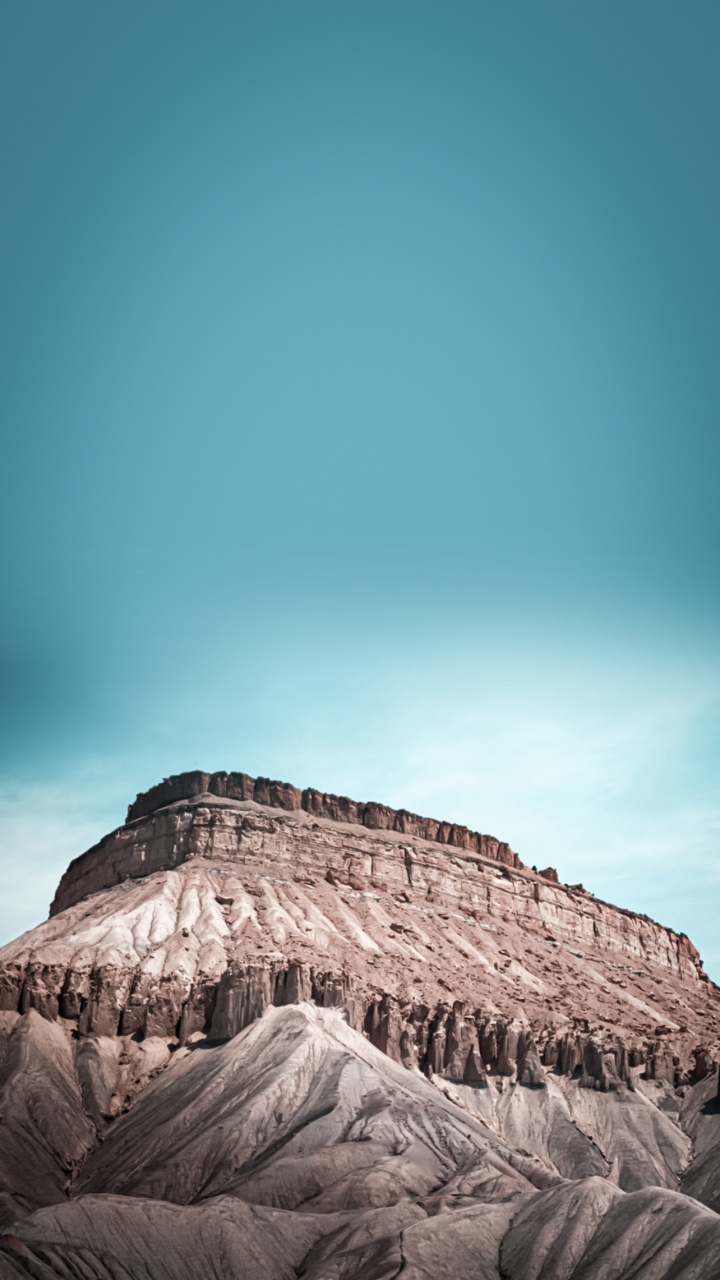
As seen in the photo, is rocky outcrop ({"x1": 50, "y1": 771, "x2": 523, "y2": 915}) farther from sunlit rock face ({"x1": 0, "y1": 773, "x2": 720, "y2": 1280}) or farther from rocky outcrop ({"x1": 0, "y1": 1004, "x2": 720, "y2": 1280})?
rocky outcrop ({"x1": 0, "y1": 1004, "x2": 720, "y2": 1280})

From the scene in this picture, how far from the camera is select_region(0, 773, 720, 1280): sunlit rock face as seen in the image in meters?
73.1

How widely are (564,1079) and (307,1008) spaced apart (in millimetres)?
22199

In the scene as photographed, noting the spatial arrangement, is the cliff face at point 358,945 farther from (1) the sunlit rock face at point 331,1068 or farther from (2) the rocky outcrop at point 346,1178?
(2) the rocky outcrop at point 346,1178

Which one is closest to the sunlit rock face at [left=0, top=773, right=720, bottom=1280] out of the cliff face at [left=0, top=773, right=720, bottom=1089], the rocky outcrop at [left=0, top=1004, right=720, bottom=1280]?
the rocky outcrop at [left=0, top=1004, right=720, bottom=1280]

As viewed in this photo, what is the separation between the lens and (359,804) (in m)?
169

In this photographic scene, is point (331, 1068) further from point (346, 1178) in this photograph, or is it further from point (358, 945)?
point (358, 945)

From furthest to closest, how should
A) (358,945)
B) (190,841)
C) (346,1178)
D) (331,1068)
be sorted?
(190,841)
(358,945)
(331,1068)
(346,1178)

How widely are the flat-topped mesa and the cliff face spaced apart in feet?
0.81

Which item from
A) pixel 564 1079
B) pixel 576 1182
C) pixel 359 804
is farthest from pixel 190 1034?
pixel 359 804

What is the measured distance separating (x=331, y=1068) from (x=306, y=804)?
66.1 m

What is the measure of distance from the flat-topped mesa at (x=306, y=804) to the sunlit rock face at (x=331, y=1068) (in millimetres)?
366

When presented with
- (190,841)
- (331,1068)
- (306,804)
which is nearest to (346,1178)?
(331,1068)

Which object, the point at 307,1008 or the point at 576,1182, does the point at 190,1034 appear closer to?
the point at 307,1008

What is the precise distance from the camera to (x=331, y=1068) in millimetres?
97688
